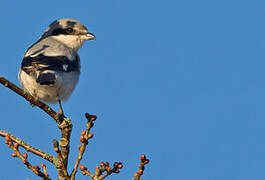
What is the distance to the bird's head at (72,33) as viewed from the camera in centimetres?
699

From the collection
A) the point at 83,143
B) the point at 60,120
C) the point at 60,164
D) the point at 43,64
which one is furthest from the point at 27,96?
the point at 43,64

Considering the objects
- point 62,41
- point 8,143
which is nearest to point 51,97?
point 62,41

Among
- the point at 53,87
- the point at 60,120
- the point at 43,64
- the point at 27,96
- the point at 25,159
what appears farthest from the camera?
the point at 53,87

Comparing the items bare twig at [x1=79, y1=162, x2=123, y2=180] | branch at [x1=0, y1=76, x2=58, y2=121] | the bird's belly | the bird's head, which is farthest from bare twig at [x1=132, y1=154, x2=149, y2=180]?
the bird's head

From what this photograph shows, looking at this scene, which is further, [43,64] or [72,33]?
[72,33]

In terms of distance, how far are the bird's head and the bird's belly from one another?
4.34 ft

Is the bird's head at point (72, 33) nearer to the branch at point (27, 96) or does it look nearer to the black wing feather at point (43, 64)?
the black wing feather at point (43, 64)

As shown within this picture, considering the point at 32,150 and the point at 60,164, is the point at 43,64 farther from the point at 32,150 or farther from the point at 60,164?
the point at 60,164

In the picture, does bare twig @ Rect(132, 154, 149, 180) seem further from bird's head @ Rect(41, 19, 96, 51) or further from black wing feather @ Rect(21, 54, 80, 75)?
bird's head @ Rect(41, 19, 96, 51)

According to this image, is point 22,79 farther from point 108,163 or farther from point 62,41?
point 108,163

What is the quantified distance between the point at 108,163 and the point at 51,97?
2649 mm

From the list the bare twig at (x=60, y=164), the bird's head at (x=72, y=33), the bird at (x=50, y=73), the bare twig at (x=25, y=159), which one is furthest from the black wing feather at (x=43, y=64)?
the bare twig at (x=60, y=164)

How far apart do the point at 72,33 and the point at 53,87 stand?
73.1 inches

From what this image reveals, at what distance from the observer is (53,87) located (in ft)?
17.9
